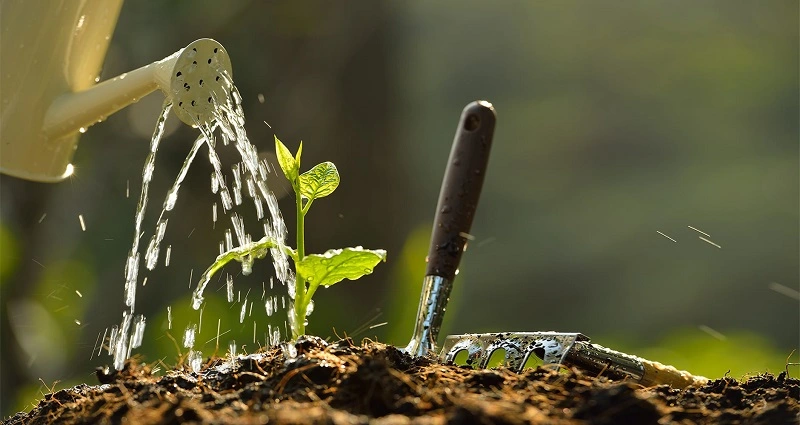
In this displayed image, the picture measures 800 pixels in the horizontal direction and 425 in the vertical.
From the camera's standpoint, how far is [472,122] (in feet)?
3.01

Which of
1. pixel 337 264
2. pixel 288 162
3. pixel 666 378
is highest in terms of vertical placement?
pixel 288 162

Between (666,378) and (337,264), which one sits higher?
(337,264)

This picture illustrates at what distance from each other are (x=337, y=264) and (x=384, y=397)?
1.04 ft

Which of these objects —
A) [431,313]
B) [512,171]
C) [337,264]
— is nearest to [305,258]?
[337,264]

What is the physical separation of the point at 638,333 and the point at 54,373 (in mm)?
3449

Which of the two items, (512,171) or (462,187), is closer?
(462,187)

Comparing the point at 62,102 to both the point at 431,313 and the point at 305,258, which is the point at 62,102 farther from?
the point at 431,313

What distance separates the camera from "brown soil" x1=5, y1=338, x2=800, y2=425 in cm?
49

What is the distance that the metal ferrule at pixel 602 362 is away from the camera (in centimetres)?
78

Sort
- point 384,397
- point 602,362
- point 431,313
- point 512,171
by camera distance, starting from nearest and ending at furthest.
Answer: point 384,397
point 602,362
point 431,313
point 512,171

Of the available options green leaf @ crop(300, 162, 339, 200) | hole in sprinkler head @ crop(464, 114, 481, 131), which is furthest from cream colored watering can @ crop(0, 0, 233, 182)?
hole in sprinkler head @ crop(464, 114, 481, 131)

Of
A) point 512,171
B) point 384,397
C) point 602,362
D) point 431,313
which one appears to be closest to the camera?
point 384,397

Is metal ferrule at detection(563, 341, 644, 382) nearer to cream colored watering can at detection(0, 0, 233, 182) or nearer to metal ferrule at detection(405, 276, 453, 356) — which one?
metal ferrule at detection(405, 276, 453, 356)

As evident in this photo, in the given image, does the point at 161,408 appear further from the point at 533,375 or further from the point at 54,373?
the point at 54,373
